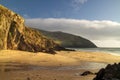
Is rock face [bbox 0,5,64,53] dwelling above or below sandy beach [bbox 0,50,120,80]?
above

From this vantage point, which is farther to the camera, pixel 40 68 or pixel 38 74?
pixel 40 68

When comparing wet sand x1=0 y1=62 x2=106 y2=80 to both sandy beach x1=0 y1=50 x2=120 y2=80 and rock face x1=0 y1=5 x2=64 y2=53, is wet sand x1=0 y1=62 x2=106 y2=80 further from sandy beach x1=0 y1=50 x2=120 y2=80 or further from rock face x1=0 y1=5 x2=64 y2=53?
rock face x1=0 y1=5 x2=64 y2=53

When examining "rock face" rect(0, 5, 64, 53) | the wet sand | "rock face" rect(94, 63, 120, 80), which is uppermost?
"rock face" rect(0, 5, 64, 53)

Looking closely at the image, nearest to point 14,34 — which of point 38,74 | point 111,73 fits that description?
point 38,74

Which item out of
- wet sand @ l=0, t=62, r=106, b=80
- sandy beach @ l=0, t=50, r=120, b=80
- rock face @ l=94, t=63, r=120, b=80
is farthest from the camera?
sandy beach @ l=0, t=50, r=120, b=80

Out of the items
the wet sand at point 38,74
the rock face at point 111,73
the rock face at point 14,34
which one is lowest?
the wet sand at point 38,74

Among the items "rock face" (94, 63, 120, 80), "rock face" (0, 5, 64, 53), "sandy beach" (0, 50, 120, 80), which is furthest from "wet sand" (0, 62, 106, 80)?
"rock face" (0, 5, 64, 53)

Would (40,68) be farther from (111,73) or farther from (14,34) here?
(14,34)

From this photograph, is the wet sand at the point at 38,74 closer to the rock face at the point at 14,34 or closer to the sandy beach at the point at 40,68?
the sandy beach at the point at 40,68

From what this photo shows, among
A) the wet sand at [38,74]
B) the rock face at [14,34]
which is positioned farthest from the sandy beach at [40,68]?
the rock face at [14,34]

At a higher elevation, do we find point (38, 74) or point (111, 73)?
point (111, 73)

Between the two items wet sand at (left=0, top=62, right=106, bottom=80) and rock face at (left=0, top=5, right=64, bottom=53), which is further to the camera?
rock face at (left=0, top=5, right=64, bottom=53)

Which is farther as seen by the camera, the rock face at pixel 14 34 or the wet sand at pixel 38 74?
the rock face at pixel 14 34

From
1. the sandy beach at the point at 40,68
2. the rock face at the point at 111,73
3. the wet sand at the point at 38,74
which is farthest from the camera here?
the sandy beach at the point at 40,68
